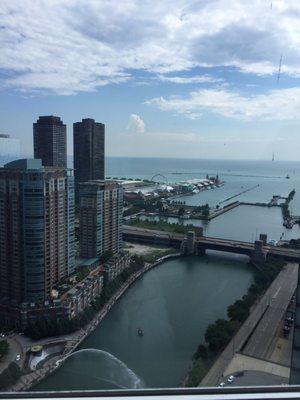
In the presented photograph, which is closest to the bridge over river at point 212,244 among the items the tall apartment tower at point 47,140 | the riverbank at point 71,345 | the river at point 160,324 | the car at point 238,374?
the river at point 160,324

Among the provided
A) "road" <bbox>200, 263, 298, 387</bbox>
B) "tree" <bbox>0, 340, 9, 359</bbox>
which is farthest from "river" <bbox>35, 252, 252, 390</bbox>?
"tree" <bbox>0, 340, 9, 359</bbox>

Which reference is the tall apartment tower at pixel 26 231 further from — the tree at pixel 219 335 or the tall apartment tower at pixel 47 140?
the tall apartment tower at pixel 47 140

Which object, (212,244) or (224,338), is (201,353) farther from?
(212,244)

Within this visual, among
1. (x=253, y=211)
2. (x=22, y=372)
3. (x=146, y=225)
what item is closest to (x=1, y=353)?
(x=22, y=372)

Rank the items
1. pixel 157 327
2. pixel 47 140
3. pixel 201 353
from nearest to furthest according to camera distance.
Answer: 1. pixel 201 353
2. pixel 157 327
3. pixel 47 140

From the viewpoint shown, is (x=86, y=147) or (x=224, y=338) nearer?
(x=224, y=338)

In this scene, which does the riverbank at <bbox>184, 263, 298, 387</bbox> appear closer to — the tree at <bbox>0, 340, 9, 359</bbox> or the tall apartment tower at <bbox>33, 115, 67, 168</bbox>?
the tree at <bbox>0, 340, 9, 359</bbox>

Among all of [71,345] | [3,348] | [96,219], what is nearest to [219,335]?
[71,345]

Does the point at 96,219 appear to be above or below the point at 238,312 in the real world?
above
